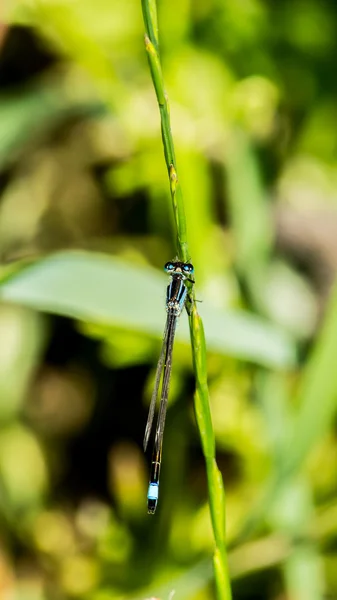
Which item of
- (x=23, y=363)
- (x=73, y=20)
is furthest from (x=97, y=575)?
(x=73, y=20)

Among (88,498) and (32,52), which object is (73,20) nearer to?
(32,52)

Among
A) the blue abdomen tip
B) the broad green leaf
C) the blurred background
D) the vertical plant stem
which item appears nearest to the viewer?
the vertical plant stem

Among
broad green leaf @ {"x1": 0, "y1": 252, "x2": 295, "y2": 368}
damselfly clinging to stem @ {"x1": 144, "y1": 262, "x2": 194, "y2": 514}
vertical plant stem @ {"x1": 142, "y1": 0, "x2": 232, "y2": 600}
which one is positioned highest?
broad green leaf @ {"x1": 0, "y1": 252, "x2": 295, "y2": 368}

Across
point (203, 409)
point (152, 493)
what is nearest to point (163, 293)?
point (152, 493)

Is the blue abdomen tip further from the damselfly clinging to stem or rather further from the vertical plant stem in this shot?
the vertical plant stem

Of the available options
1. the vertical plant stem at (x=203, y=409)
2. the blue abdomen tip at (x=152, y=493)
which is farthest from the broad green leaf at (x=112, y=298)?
the vertical plant stem at (x=203, y=409)

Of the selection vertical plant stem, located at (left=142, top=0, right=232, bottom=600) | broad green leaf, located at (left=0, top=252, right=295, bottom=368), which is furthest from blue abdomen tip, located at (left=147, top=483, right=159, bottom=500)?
vertical plant stem, located at (left=142, top=0, right=232, bottom=600)

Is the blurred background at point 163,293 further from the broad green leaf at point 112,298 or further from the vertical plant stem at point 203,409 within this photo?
the vertical plant stem at point 203,409

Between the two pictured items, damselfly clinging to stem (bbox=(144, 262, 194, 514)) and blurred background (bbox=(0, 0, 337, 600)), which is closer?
damselfly clinging to stem (bbox=(144, 262, 194, 514))
